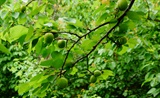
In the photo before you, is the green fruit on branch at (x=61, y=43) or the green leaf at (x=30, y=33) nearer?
the green leaf at (x=30, y=33)

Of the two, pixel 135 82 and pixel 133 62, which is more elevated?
pixel 133 62

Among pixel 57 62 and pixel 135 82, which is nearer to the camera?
pixel 57 62

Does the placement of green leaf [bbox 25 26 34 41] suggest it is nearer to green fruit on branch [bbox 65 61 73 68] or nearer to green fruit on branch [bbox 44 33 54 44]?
green fruit on branch [bbox 44 33 54 44]

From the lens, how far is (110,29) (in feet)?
3.83

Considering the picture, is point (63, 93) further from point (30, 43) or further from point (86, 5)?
point (30, 43)

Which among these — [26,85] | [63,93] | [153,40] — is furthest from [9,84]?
[26,85]

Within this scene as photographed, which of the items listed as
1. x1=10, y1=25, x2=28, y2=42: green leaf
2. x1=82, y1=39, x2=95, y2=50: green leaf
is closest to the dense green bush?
x1=82, y1=39, x2=95, y2=50: green leaf

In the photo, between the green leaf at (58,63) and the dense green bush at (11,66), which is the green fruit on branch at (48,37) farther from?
the dense green bush at (11,66)

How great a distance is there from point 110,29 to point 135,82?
158 inches

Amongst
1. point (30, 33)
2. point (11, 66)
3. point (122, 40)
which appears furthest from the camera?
point (11, 66)

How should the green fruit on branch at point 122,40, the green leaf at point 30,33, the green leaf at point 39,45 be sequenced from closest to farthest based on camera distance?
the green leaf at point 30,33, the green leaf at point 39,45, the green fruit on branch at point 122,40

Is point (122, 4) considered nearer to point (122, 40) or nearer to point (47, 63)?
point (122, 40)

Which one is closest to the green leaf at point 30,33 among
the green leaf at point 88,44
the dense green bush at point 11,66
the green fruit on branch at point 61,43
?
the green fruit on branch at point 61,43

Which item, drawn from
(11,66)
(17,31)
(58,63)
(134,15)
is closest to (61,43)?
(58,63)
